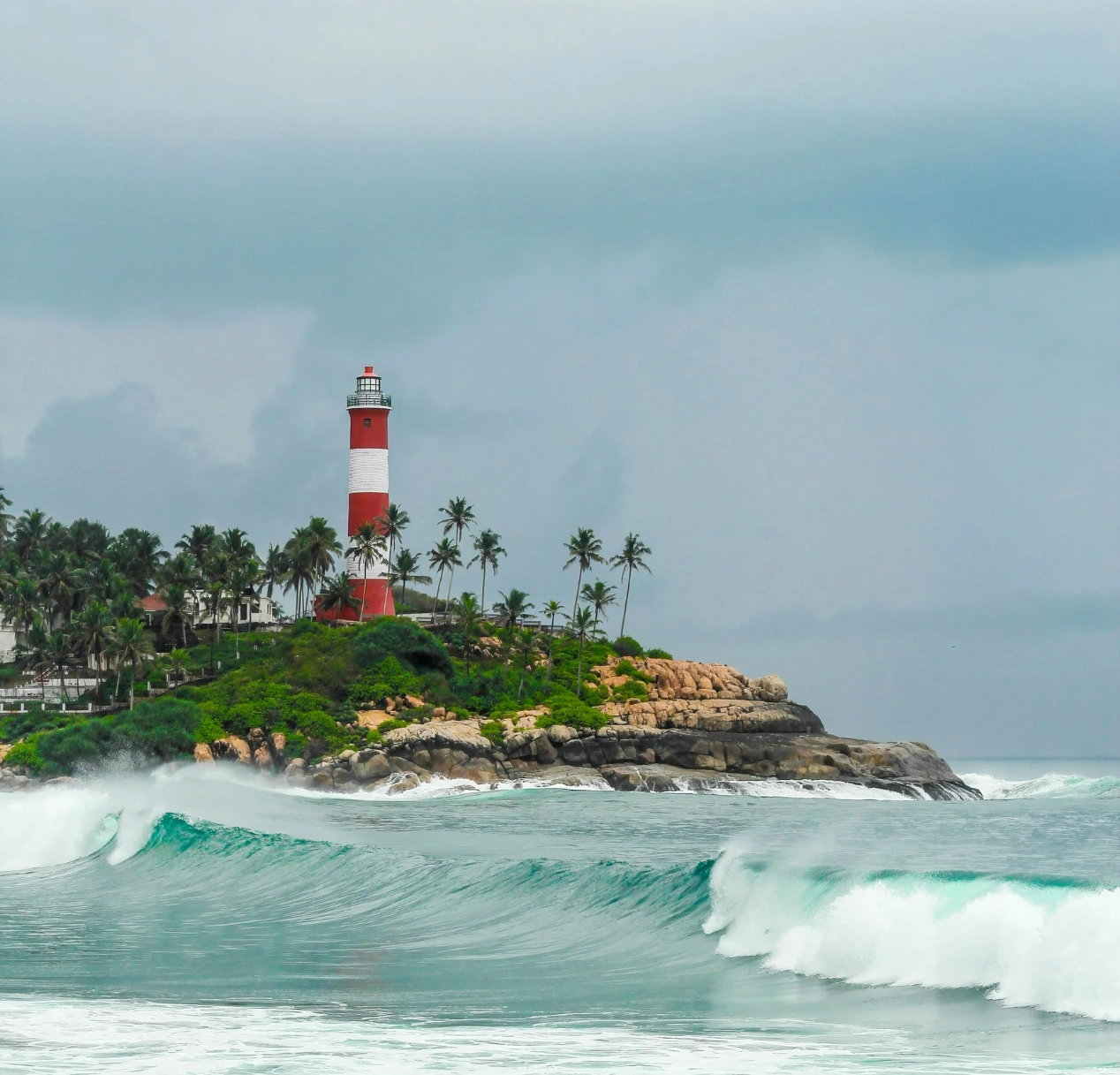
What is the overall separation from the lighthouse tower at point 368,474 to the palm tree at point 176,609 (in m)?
8.49

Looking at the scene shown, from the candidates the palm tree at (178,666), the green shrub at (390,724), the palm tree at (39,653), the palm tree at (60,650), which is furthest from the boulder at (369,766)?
the palm tree at (39,653)

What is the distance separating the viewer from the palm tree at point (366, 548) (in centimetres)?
7350

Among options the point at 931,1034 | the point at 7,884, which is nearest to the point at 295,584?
the point at 7,884

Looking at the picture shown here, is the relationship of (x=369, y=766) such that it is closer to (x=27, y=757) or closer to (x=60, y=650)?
(x=27, y=757)

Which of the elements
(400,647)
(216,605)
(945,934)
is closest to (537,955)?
(945,934)

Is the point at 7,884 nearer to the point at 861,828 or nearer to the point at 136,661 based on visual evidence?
the point at 861,828

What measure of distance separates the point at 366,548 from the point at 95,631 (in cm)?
1404

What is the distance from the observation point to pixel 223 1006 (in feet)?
43.4

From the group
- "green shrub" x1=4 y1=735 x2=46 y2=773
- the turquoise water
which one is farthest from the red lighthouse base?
the turquoise water

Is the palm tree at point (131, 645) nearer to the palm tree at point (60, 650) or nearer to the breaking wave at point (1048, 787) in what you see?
the palm tree at point (60, 650)

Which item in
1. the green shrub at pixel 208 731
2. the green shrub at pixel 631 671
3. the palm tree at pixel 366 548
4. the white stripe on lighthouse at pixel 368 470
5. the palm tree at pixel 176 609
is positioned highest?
the white stripe on lighthouse at pixel 368 470

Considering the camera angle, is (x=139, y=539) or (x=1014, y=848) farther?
(x=139, y=539)

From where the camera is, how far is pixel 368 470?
74.2 meters

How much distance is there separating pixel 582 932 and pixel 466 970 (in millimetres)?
3317
